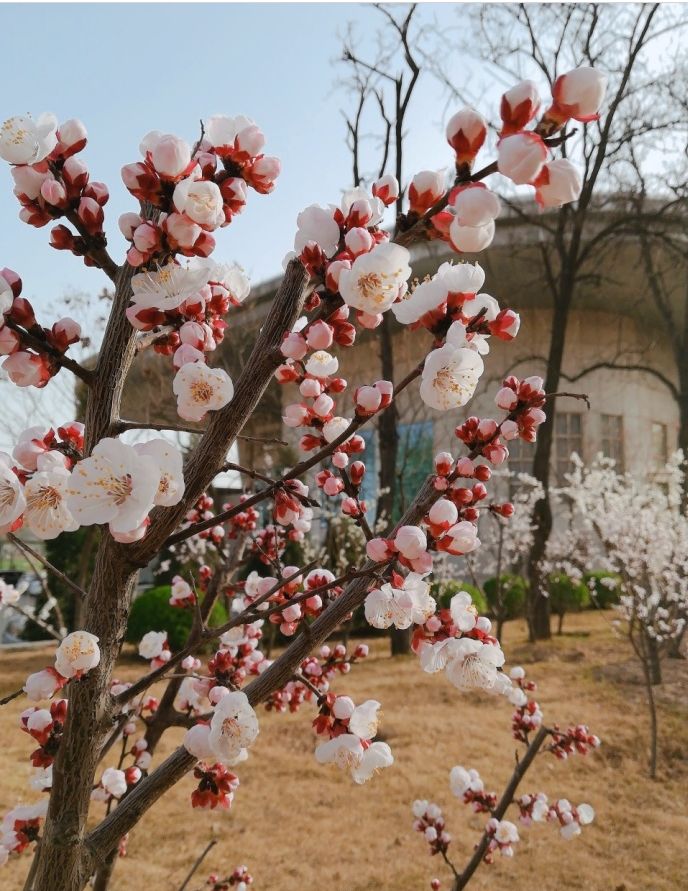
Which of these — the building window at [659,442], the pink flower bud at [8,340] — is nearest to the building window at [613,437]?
the building window at [659,442]

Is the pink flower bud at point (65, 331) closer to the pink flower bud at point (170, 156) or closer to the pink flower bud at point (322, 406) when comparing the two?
the pink flower bud at point (170, 156)

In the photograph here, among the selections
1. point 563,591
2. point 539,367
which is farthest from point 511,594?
point 539,367

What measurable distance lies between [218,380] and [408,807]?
387 centimetres

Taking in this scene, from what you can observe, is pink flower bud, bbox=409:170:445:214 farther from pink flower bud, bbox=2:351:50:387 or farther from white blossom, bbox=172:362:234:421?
pink flower bud, bbox=2:351:50:387

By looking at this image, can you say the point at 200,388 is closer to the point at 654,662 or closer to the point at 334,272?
the point at 334,272

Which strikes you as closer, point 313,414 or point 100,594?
point 100,594

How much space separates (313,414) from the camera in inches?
47.4

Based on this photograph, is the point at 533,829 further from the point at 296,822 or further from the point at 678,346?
the point at 678,346

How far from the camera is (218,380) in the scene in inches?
34.8

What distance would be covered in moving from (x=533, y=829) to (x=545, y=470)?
660cm

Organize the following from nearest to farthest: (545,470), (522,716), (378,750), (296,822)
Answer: (378,750) → (522,716) → (296,822) → (545,470)

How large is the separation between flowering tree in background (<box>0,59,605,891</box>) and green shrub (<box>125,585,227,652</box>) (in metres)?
6.93

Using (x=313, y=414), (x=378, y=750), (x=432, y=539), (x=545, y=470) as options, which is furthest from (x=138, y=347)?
(x=545, y=470)

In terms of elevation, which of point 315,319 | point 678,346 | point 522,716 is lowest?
point 522,716
